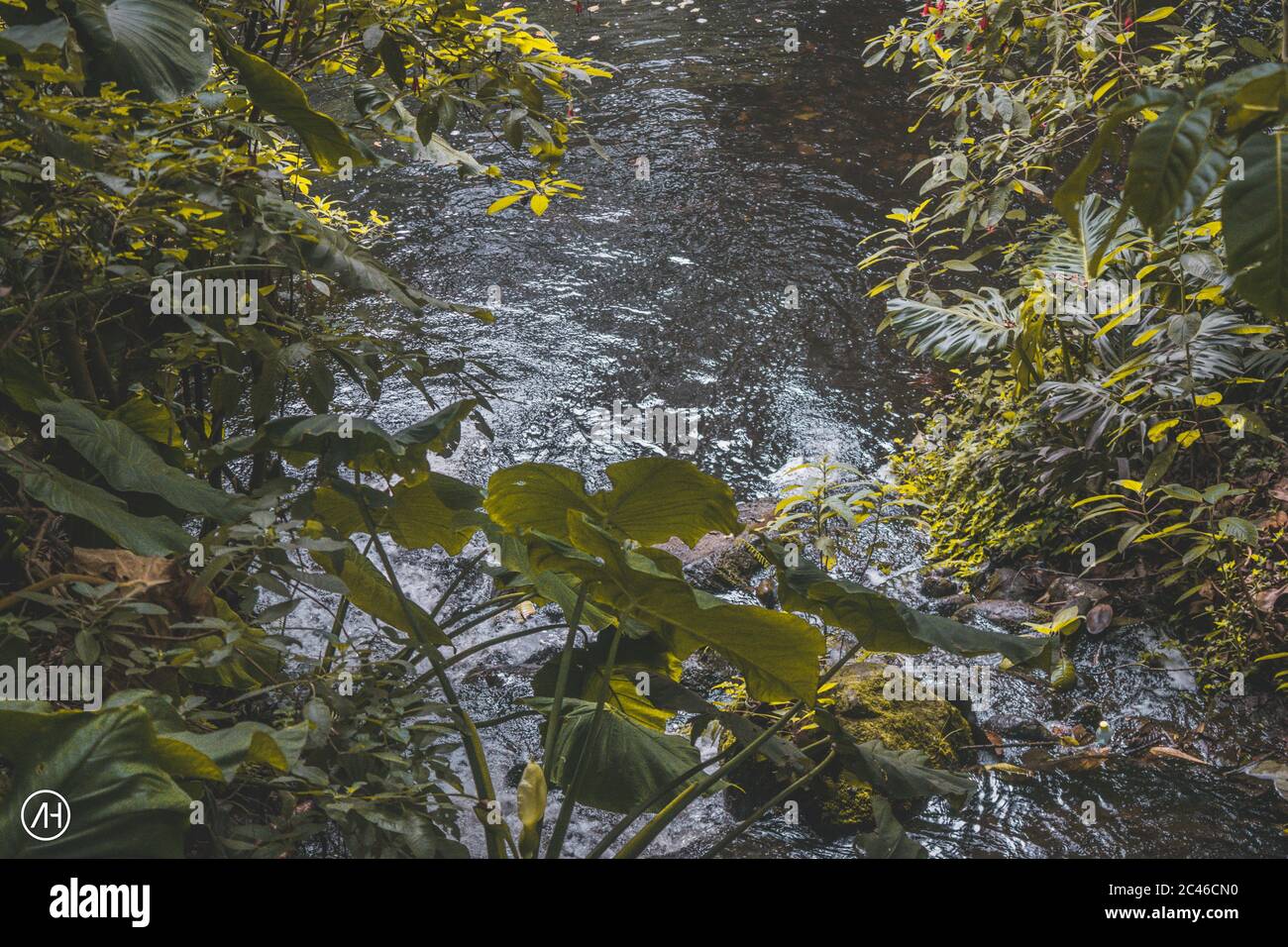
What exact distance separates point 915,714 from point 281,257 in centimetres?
255

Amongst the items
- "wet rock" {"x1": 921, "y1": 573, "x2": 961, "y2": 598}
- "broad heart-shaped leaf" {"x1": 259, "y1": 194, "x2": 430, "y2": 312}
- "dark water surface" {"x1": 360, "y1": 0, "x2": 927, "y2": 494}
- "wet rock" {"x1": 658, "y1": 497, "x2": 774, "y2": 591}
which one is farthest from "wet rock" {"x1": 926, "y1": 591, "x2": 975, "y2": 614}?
"broad heart-shaped leaf" {"x1": 259, "y1": 194, "x2": 430, "y2": 312}

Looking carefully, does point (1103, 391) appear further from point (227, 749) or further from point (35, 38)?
point (35, 38)

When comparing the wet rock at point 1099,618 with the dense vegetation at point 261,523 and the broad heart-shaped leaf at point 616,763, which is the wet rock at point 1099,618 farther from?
the broad heart-shaped leaf at point 616,763

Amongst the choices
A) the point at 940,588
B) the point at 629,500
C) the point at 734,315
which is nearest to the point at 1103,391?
the point at 940,588

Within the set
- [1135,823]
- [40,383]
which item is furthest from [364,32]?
[1135,823]

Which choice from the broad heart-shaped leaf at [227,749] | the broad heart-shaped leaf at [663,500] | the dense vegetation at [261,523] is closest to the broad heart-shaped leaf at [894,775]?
the dense vegetation at [261,523]

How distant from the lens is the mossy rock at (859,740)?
3.39 meters

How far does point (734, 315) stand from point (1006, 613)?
9.11 ft

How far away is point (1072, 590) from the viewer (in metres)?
4.26

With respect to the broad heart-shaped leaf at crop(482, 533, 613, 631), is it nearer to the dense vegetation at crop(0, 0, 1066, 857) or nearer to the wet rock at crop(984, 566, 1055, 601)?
the dense vegetation at crop(0, 0, 1066, 857)

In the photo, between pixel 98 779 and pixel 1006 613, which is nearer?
pixel 98 779

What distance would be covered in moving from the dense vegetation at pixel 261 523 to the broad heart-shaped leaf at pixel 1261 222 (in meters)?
1.00
